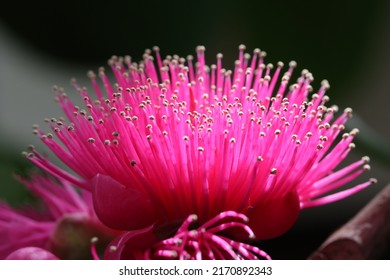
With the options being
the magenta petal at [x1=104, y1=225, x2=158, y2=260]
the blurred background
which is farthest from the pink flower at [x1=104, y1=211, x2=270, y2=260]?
the blurred background

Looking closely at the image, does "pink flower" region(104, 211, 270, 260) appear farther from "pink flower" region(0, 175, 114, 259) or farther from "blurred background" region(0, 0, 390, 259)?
"blurred background" region(0, 0, 390, 259)

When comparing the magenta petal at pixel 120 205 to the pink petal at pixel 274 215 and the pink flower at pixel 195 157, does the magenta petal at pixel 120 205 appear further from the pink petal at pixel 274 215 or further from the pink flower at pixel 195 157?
the pink petal at pixel 274 215

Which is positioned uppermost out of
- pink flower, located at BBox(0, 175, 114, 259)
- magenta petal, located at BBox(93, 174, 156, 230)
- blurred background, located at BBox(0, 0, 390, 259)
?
blurred background, located at BBox(0, 0, 390, 259)

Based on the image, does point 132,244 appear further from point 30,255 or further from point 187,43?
point 187,43

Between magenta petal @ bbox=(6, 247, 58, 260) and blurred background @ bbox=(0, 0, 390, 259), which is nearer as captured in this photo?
magenta petal @ bbox=(6, 247, 58, 260)

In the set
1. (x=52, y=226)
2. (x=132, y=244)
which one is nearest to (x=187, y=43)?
(x=52, y=226)

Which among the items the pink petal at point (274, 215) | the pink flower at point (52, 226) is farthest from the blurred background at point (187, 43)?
the pink petal at point (274, 215)
